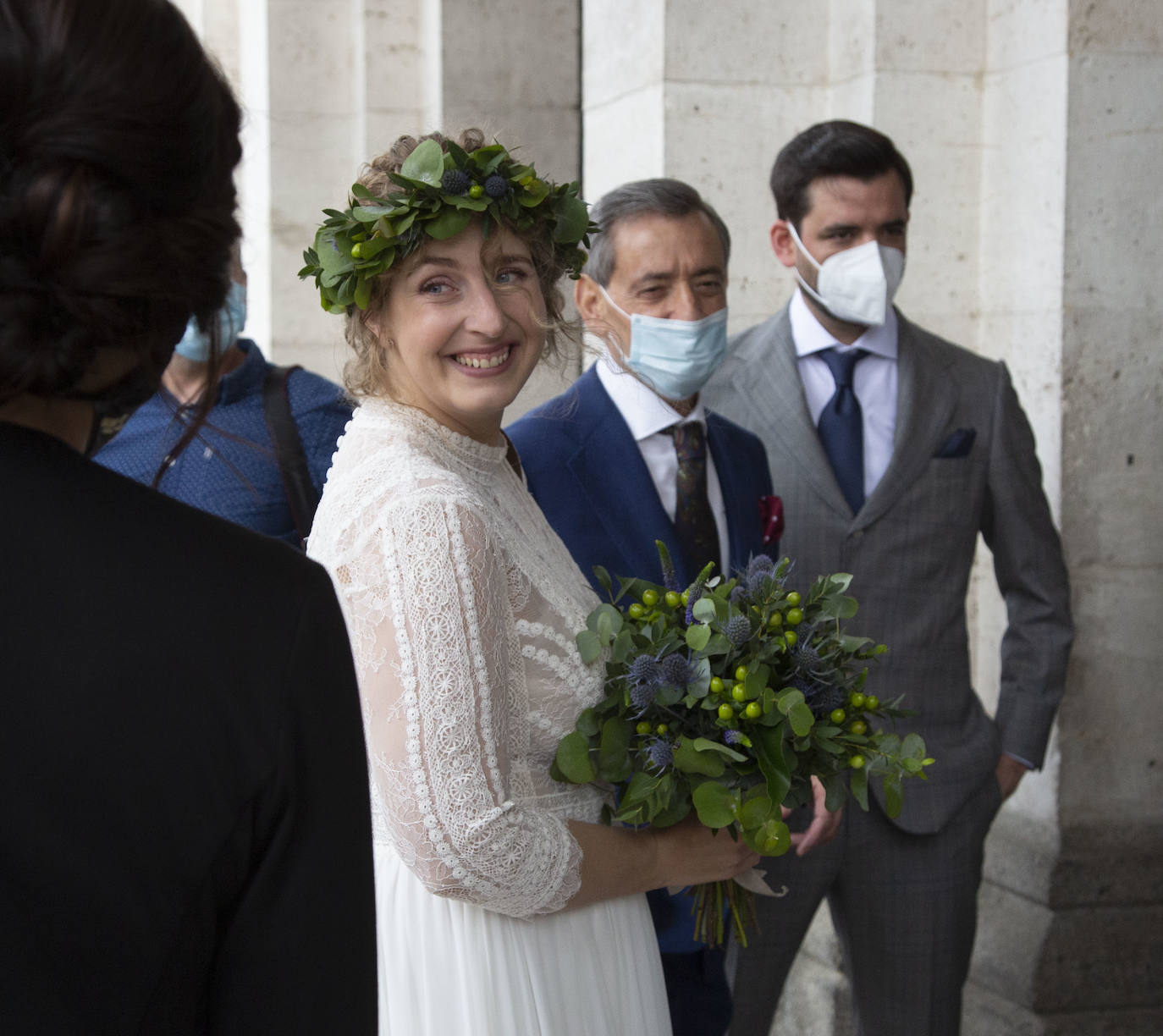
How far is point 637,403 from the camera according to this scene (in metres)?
2.82

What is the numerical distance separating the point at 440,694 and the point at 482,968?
43cm

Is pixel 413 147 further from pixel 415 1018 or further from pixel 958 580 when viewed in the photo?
pixel 958 580

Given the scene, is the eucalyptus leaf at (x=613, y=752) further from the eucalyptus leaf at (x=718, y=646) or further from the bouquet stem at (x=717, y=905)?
the bouquet stem at (x=717, y=905)

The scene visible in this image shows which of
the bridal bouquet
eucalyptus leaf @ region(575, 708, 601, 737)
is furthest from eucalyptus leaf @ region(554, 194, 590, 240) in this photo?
eucalyptus leaf @ region(575, 708, 601, 737)

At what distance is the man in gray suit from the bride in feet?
3.55

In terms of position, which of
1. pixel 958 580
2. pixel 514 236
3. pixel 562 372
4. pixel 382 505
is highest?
pixel 514 236

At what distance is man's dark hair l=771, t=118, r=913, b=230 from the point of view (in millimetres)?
3295

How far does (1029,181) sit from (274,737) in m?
3.24

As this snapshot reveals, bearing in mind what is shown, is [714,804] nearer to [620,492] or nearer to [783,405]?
[620,492]

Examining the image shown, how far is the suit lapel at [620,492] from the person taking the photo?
8.55 feet

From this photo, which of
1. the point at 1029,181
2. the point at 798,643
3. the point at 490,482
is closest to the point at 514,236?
the point at 490,482

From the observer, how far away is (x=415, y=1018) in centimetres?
186

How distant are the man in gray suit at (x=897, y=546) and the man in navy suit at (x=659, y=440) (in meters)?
0.26

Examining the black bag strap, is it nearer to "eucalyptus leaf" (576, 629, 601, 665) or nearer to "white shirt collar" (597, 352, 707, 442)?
"white shirt collar" (597, 352, 707, 442)
